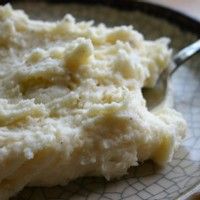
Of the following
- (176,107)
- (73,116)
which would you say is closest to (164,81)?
(176,107)

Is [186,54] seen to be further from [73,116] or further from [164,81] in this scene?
[73,116]

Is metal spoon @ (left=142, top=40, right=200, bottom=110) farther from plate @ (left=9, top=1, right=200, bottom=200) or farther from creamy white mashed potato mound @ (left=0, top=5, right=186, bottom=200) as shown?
creamy white mashed potato mound @ (left=0, top=5, right=186, bottom=200)

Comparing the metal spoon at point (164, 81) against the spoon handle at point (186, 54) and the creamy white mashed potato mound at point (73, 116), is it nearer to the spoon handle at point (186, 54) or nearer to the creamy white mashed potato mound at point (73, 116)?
the spoon handle at point (186, 54)

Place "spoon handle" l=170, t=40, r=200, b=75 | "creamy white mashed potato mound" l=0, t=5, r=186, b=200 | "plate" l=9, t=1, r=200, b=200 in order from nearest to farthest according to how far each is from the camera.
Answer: "creamy white mashed potato mound" l=0, t=5, r=186, b=200 < "plate" l=9, t=1, r=200, b=200 < "spoon handle" l=170, t=40, r=200, b=75

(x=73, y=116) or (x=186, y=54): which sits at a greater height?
(x=186, y=54)

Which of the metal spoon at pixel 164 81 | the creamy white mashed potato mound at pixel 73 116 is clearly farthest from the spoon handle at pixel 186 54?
the creamy white mashed potato mound at pixel 73 116

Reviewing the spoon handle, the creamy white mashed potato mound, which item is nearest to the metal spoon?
the spoon handle
